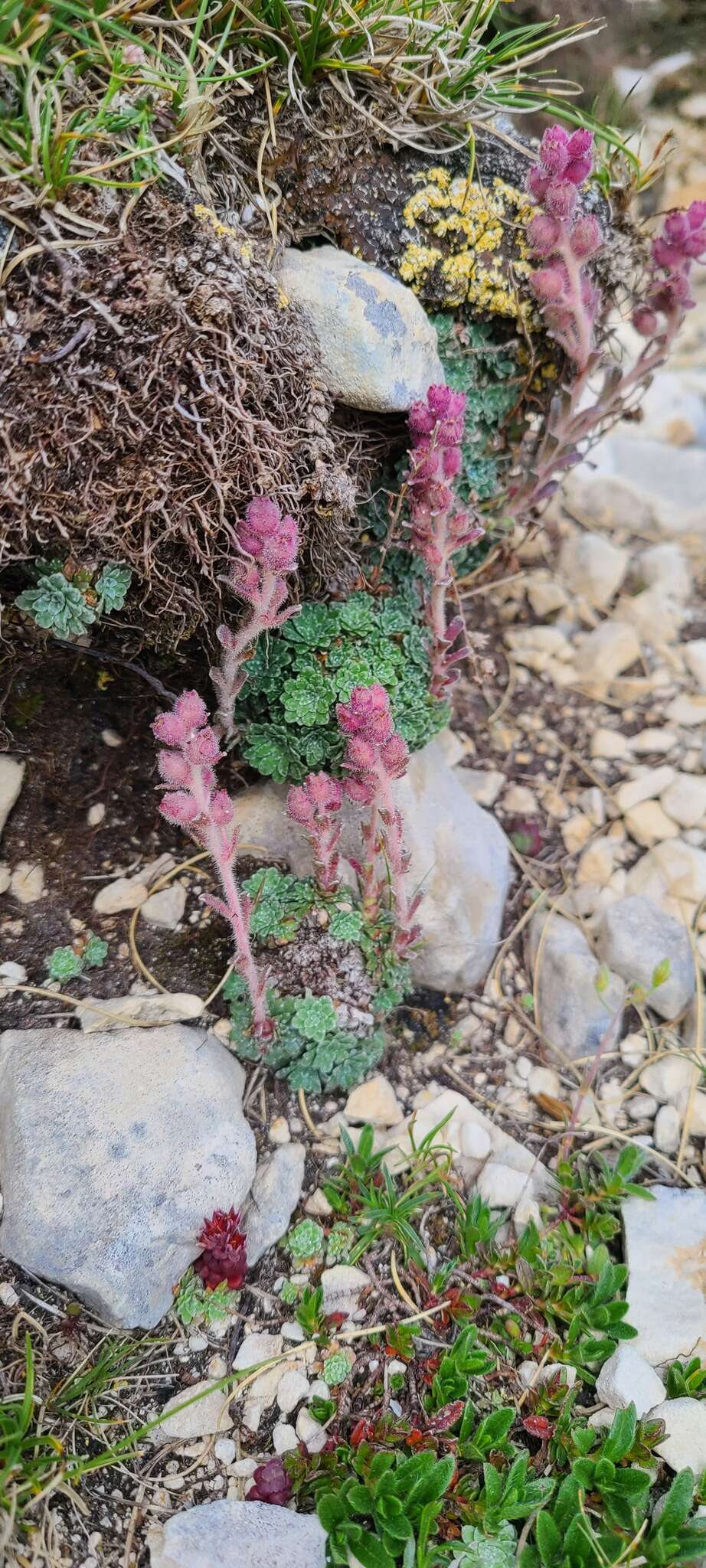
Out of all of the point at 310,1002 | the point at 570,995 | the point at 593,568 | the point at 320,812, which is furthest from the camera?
the point at 593,568

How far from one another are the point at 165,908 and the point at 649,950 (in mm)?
1573

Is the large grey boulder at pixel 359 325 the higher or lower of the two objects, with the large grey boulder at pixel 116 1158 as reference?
higher

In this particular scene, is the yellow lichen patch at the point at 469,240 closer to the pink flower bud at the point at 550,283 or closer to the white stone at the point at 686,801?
the pink flower bud at the point at 550,283

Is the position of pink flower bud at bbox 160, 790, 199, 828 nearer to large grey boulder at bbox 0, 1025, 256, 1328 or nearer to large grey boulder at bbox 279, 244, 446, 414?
large grey boulder at bbox 0, 1025, 256, 1328

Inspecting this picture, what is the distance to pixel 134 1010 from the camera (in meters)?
2.68

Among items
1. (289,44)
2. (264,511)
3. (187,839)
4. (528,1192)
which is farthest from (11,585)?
(528,1192)

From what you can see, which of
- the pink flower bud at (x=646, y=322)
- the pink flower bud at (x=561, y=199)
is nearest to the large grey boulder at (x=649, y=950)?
the pink flower bud at (x=646, y=322)

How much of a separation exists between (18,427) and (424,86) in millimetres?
1604

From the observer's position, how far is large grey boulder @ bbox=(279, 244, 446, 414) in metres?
2.58

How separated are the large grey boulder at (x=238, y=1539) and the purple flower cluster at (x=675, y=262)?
336cm

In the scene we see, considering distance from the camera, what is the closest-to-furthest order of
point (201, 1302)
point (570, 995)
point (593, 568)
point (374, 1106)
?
1. point (201, 1302)
2. point (374, 1106)
3. point (570, 995)
4. point (593, 568)

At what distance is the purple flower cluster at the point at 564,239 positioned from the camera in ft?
8.36

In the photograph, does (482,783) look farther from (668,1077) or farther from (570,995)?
(668,1077)

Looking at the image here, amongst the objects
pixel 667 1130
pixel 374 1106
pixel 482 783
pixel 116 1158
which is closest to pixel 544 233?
pixel 482 783
